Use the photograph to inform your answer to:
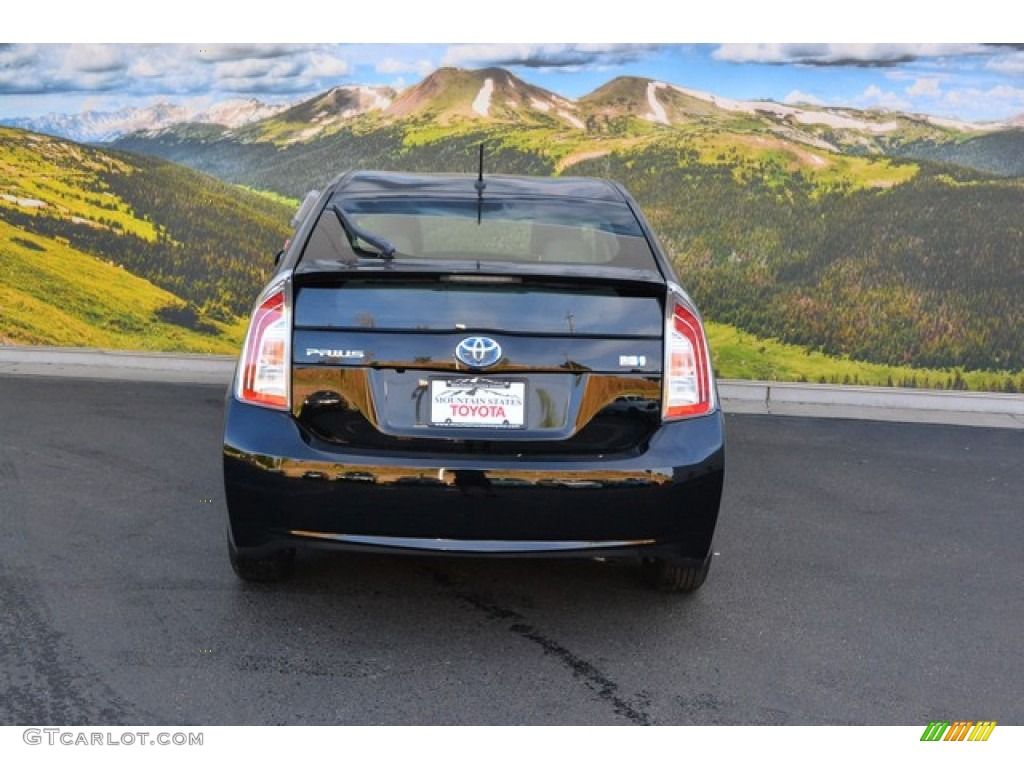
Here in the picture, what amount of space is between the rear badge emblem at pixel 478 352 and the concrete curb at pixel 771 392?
5.34 meters

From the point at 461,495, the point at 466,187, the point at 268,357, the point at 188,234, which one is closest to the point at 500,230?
the point at 466,187

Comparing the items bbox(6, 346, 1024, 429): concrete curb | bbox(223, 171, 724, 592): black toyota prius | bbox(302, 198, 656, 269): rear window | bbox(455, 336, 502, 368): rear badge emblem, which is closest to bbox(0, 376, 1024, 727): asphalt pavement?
bbox(223, 171, 724, 592): black toyota prius

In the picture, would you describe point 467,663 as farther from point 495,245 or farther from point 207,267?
point 207,267

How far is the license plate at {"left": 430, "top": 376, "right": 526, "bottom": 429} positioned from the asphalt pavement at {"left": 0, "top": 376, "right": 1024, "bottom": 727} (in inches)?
32.0

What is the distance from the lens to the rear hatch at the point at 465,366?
4242 mm

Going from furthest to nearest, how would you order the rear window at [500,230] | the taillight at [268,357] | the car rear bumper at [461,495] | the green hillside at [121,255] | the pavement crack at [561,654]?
the green hillside at [121,255] → the rear window at [500,230] → the taillight at [268,357] → the car rear bumper at [461,495] → the pavement crack at [561,654]

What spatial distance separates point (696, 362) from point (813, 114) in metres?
6.64

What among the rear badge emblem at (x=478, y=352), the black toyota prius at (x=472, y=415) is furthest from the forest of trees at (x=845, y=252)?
the rear badge emblem at (x=478, y=352)

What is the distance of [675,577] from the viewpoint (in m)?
4.92

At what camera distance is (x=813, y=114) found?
10.4 m

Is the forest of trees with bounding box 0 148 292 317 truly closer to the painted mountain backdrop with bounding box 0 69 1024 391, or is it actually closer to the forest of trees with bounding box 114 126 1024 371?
the painted mountain backdrop with bounding box 0 69 1024 391

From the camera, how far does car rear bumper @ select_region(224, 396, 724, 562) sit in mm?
4195

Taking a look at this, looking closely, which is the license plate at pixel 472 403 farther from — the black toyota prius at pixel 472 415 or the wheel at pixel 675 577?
the wheel at pixel 675 577

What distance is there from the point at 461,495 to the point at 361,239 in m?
1.13
